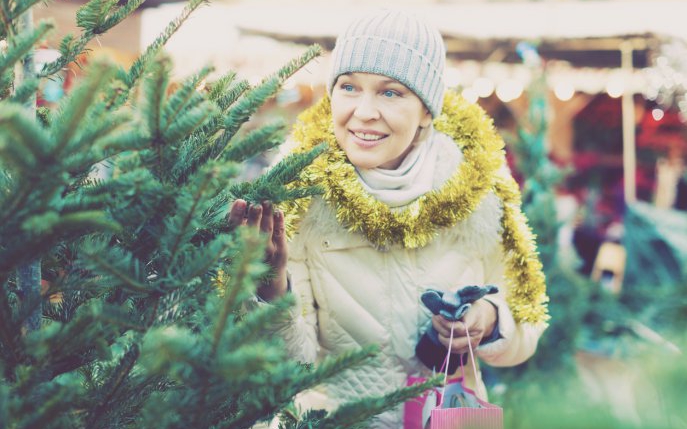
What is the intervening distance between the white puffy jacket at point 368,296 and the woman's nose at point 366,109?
0.23 meters

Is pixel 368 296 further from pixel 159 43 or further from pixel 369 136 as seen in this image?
pixel 159 43

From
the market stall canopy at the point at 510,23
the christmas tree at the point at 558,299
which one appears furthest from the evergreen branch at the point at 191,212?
the market stall canopy at the point at 510,23

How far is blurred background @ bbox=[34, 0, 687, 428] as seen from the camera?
348 centimetres

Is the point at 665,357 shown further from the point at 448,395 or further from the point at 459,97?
the point at 459,97

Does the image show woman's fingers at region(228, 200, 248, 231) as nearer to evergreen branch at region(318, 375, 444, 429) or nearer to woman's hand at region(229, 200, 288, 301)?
woman's hand at region(229, 200, 288, 301)

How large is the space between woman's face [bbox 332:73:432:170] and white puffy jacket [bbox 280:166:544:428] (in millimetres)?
166

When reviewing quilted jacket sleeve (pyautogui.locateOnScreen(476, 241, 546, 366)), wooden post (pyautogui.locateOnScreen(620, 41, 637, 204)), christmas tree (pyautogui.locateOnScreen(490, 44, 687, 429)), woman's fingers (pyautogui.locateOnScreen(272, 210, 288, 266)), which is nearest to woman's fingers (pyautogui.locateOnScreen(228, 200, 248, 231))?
woman's fingers (pyautogui.locateOnScreen(272, 210, 288, 266))

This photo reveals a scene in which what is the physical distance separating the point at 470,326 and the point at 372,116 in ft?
1.80

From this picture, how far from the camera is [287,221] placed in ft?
4.76

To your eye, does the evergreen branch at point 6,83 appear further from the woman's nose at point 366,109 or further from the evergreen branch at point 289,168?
the woman's nose at point 366,109

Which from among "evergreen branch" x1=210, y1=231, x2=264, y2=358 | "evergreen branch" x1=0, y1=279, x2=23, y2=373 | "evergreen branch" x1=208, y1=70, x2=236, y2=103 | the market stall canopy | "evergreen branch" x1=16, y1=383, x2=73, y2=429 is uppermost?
the market stall canopy

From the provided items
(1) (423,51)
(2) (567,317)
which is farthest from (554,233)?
(1) (423,51)

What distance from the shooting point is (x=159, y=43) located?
3.48 ft

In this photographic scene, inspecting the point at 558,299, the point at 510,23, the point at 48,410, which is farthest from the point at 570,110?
the point at 48,410
